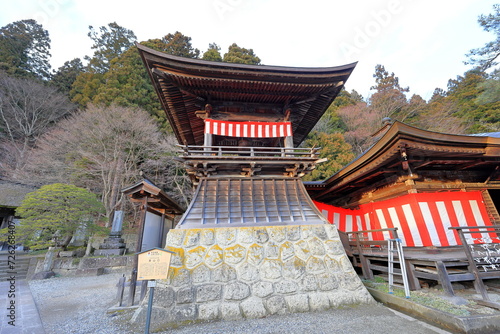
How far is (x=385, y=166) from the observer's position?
6.03 m

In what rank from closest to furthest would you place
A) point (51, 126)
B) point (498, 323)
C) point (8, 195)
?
point (498, 323) → point (8, 195) → point (51, 126)

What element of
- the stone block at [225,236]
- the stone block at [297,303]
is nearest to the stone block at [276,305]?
the stone block at [297,303]

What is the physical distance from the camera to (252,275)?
179 inches

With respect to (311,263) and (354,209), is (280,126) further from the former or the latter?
(354,209)

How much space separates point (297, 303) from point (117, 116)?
18260 mm

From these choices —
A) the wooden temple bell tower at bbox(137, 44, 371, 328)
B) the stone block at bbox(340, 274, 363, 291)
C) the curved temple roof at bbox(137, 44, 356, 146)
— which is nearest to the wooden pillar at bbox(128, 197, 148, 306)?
the wooden temple bell tower at bbox(137, 44, 371, 328)

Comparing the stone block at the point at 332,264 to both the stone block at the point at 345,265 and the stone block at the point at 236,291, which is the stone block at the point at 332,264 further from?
the stone block at the point at 236,291

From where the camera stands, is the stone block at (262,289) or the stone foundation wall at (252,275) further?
the stone block at (262,289)

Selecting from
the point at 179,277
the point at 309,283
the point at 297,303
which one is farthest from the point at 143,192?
the point at 309,283

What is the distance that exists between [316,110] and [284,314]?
632 centimetres

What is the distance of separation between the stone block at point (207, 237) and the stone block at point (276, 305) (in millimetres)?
1720

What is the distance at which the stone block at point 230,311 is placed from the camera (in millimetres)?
4094

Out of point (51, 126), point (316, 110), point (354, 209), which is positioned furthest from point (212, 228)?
point (51, 126)

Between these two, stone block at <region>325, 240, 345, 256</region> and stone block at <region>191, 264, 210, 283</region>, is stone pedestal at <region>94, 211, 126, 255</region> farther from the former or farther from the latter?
stone block at <region>325, 240, 345, 256</region>
